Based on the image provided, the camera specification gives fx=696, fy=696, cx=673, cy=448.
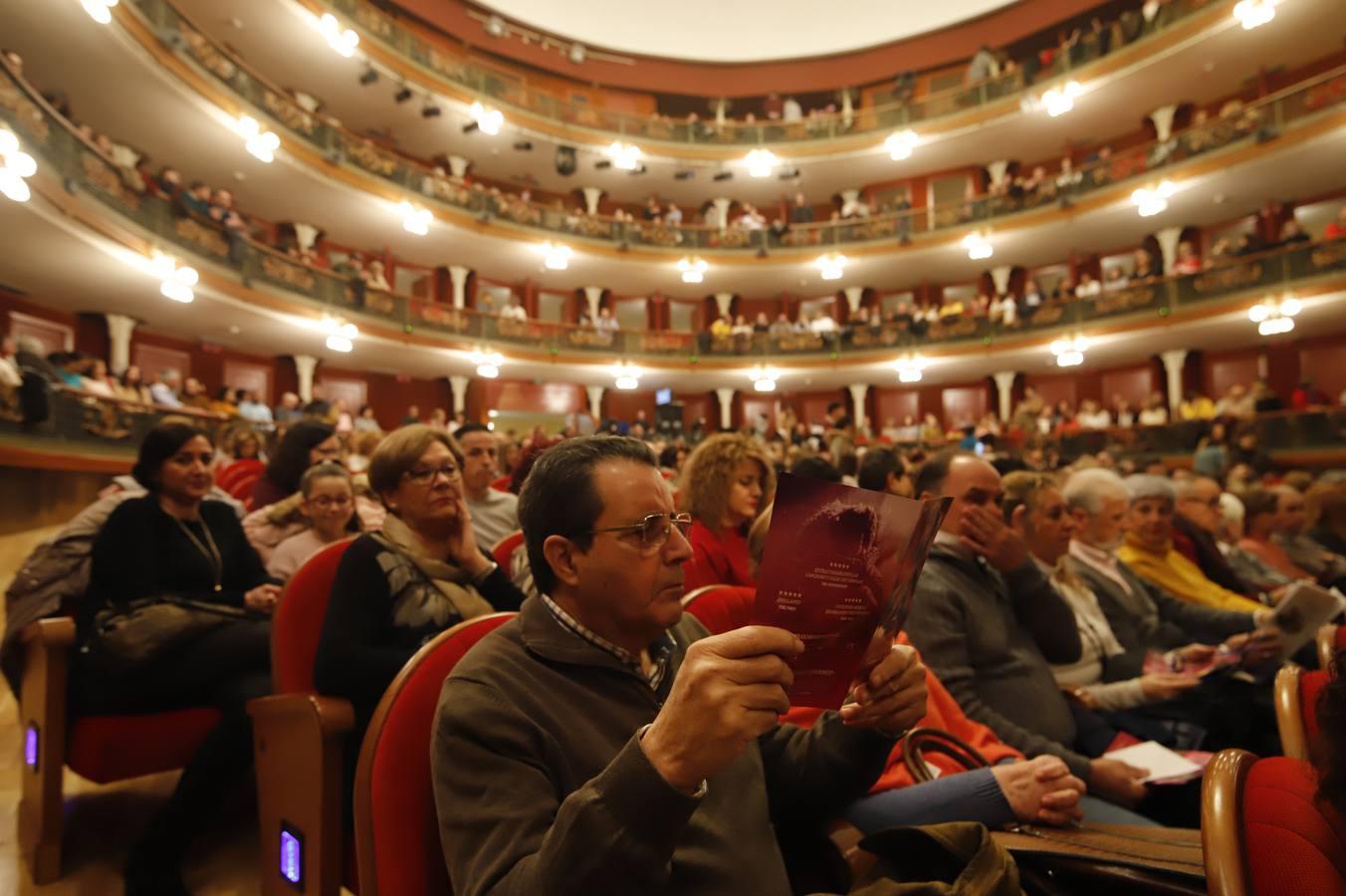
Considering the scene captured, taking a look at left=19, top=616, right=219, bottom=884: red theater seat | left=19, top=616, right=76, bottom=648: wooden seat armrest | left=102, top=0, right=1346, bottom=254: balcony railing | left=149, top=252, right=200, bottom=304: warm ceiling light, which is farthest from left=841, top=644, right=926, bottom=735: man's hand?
left=102, top=0, right=1346, bottom=254: balcony railing

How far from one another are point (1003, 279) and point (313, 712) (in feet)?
63.5

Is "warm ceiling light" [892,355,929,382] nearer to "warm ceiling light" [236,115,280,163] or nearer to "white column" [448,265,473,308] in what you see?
"white column" [448,265,473,308]

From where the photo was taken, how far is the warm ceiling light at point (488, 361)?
55.8 feet

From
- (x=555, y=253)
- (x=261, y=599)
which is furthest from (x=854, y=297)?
(x=261, y=599)

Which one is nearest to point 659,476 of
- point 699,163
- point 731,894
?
point 731,894

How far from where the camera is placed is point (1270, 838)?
87 cm

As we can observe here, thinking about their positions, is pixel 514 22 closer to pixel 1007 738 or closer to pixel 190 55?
pixel 190 55

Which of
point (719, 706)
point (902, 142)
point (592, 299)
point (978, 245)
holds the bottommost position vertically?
point (719, 706)

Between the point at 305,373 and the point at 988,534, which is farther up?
the point at 305,373

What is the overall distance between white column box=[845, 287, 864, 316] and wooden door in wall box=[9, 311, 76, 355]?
56.7 ft

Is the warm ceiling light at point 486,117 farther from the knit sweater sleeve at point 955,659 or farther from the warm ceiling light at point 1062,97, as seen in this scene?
the knit sweater sleeve at point 955,659

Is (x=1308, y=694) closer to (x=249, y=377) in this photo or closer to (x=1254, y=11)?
(x=1254, y=11)

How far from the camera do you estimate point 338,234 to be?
52.7 feet

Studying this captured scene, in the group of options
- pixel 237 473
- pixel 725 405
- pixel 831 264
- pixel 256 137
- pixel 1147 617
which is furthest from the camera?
pixel 725 405
